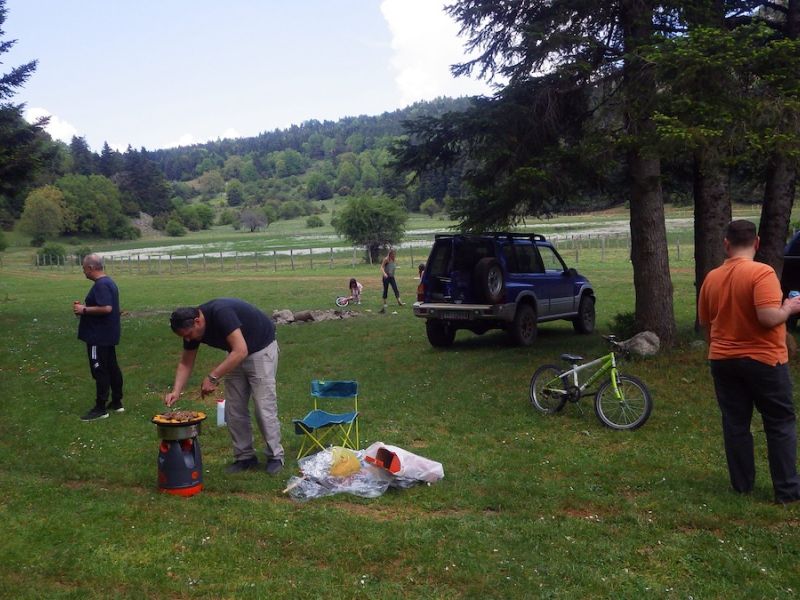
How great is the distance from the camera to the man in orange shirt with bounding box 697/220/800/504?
4.99 m

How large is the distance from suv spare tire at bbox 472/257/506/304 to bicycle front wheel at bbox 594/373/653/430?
14.6ft

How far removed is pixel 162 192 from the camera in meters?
128

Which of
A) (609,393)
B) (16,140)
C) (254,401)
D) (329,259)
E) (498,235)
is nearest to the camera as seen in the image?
(254,401)

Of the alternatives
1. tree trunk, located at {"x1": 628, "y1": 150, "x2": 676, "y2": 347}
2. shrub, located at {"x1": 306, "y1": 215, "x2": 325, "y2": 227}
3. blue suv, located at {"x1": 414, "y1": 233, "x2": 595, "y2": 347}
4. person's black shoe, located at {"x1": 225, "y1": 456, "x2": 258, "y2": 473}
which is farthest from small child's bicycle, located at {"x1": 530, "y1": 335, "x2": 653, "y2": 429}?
shrub, located at {"x1": 306, "y1": 215, "x2": 325, "y2": 227}

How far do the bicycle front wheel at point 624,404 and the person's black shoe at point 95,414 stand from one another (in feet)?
19.2

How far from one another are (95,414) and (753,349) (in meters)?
7.28

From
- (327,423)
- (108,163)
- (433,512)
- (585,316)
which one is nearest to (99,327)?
(327,423)

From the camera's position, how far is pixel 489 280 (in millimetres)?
12250

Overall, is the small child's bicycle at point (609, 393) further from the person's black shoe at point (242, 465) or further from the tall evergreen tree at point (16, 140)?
the tall evergreen tree at point (16, 140)

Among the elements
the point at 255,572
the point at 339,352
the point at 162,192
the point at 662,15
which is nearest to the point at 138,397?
the point at 339,352

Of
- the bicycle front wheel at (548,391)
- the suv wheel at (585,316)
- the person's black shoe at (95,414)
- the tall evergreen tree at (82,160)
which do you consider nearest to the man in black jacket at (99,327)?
the person's black shoe at (95,414)

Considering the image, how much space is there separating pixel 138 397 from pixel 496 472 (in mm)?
5992

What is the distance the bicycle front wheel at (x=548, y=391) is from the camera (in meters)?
8.51

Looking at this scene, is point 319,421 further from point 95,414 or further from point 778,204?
point 778,204
